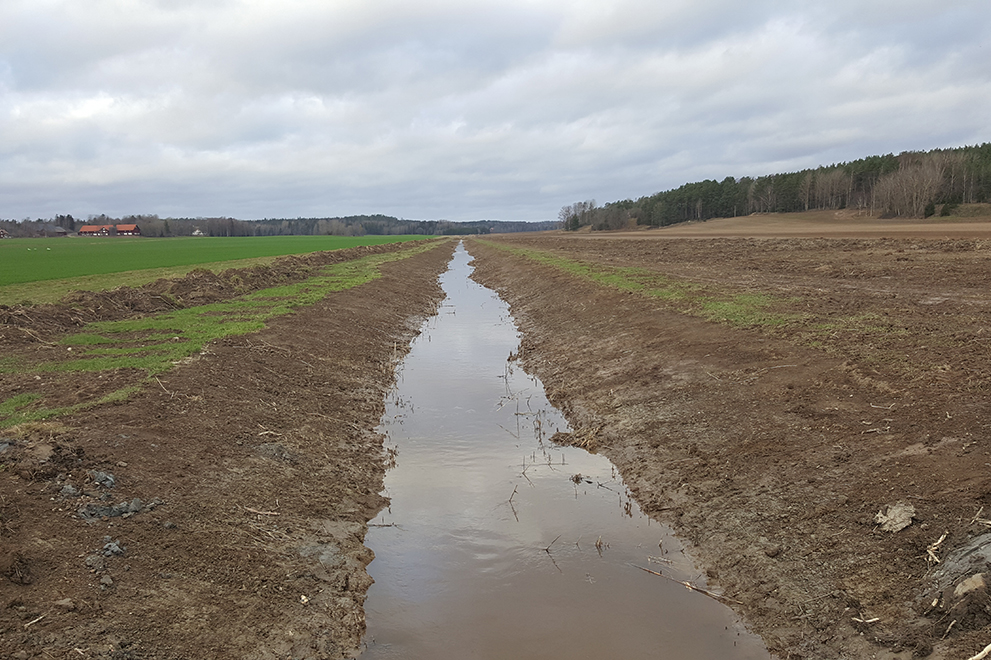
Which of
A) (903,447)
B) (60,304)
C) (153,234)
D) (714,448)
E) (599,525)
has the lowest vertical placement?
(599,525)

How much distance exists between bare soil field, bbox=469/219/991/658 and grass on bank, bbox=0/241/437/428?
32.6 ft

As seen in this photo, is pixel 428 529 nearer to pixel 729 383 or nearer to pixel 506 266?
pixel 729 383

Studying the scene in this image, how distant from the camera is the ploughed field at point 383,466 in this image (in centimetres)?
595

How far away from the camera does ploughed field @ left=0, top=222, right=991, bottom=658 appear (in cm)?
595

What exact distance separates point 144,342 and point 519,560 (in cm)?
1386

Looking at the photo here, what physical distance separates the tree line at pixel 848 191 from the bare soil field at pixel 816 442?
83.5m

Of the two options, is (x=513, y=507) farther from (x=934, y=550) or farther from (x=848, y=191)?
(x=848, y=191)

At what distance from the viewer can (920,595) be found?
19.2 feet

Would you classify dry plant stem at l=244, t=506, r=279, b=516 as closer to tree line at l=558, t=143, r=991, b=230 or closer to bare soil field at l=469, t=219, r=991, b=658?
bare soil field at l=469, t=219, r=991, b=658

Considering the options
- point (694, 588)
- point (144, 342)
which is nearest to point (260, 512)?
point (694, 588)

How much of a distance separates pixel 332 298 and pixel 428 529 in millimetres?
20270

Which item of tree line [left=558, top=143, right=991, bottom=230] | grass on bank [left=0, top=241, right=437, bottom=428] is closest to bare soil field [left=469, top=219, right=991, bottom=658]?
grass on bank [left=0, top=241, right=437, bottom=428]

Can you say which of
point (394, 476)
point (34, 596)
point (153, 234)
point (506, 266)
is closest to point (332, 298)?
point (394, 476)

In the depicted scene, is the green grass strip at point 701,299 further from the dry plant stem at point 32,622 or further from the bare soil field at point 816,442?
the dry plant stem at point 32,622
